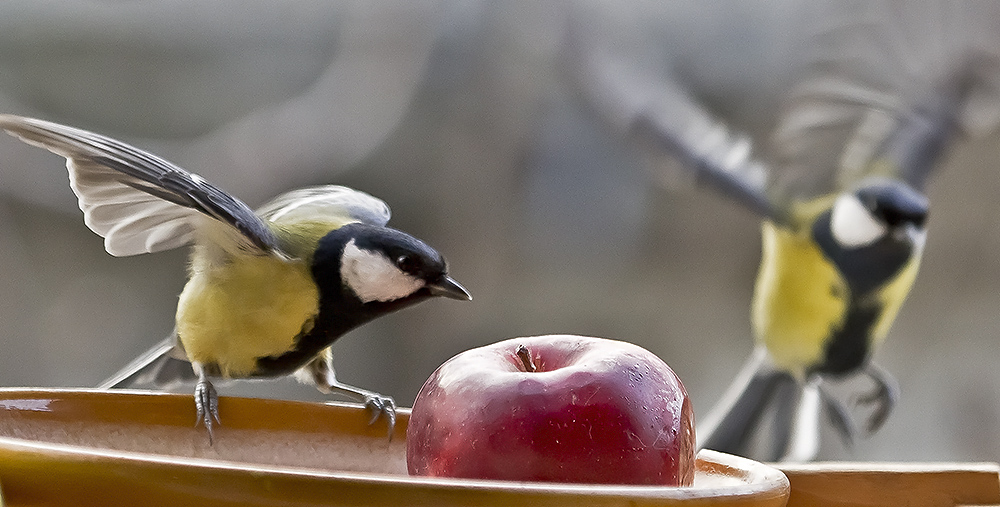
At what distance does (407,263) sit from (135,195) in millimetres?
218

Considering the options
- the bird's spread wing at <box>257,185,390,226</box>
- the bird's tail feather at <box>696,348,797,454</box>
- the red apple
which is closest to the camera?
the red apple

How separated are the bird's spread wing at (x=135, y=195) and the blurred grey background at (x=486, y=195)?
1.47m

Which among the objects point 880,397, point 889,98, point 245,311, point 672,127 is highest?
point 889,98

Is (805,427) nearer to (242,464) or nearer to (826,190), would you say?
(826,190)

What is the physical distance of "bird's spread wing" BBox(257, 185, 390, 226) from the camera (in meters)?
1.00

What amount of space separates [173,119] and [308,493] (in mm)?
2440

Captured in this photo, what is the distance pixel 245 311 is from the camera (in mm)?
827

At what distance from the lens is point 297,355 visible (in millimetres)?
841

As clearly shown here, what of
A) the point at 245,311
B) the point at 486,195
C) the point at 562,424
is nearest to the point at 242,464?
the point at 562,424

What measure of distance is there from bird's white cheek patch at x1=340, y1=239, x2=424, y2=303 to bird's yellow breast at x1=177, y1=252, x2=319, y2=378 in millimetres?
32

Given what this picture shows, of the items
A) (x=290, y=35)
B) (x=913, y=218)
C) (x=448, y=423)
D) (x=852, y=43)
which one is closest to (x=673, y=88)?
(x=852, y=43)

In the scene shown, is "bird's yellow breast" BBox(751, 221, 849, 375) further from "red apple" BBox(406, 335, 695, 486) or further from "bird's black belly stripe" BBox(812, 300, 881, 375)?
"red apple" BBox(406, 335, 695, 486)

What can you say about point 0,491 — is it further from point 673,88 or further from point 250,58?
point 250,58

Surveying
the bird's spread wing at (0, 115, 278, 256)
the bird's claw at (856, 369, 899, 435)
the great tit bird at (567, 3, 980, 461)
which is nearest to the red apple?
the bird's spread wing at (0, 115, 278, 256)
